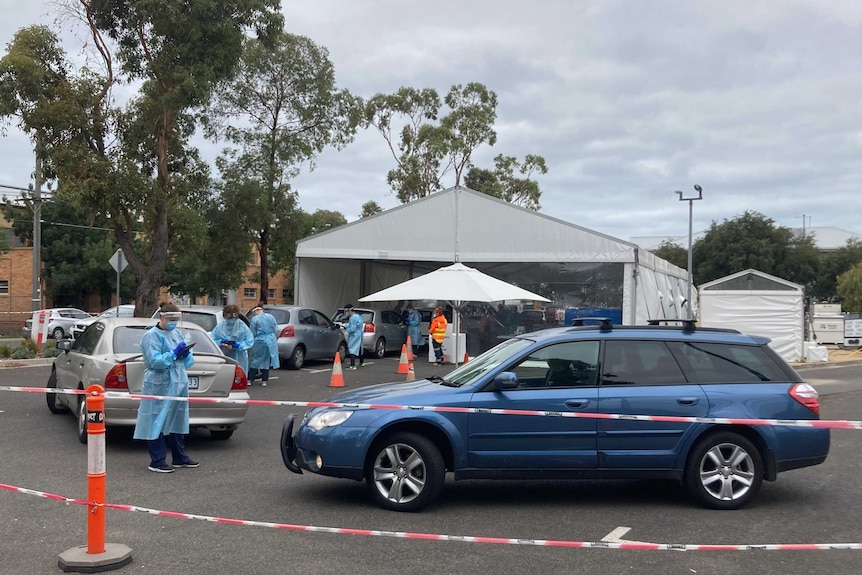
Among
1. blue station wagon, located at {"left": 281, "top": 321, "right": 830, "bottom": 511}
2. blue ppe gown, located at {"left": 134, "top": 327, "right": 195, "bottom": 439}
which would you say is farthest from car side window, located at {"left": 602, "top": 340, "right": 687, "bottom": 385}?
blue ppe gown, located at {"left": 134, "top": 327, "right": 195, "bottom": 439}

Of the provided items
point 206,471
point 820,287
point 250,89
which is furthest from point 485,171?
point 206,471

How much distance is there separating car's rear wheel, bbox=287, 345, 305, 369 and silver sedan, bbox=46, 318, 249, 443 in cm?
821

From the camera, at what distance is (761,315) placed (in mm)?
22484

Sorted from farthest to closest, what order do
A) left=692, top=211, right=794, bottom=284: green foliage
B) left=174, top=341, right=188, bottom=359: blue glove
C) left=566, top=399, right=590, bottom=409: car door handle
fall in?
1. left=692, top=211, right=794, bottom=284: green foliage
2. left=174, top=341, right=188, bottom=359: blue glove
3. left=566, top=399, right=590, bottom=409: car door handle

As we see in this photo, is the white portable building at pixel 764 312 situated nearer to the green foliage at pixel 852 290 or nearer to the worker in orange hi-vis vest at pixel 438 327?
the worker in orange hi-vis vest at pixel 438 327

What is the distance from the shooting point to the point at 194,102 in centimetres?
2098

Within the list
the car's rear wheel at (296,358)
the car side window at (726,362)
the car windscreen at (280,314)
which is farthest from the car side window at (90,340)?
the car windscreen at (280,314)

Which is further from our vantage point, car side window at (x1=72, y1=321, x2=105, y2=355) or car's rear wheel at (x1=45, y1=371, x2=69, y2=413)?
car's rear wheel at (x1=45, y1=371, x2=69, y2=413)

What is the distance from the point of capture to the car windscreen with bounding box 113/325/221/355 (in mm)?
9008

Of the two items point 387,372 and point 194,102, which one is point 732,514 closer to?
point 387,372

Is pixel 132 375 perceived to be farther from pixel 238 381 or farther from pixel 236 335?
pixel 236 335

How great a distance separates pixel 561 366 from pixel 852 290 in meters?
50.6

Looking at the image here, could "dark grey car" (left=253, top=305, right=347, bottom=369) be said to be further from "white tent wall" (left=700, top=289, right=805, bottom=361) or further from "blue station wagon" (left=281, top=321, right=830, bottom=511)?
"blue station wagon" (left=281, top=321, right=830, bottom=511)

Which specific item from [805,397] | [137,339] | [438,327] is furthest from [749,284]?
[137,339]
